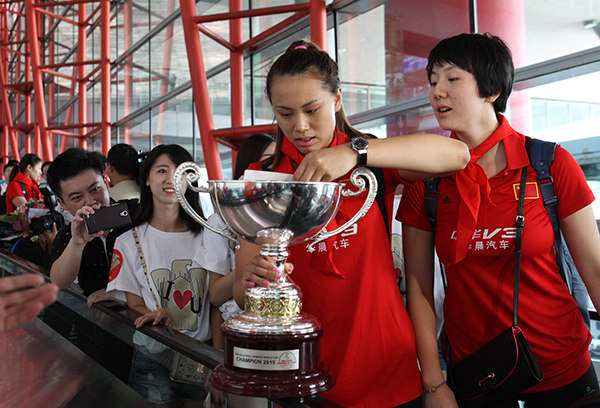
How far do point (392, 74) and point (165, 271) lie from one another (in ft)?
12.3

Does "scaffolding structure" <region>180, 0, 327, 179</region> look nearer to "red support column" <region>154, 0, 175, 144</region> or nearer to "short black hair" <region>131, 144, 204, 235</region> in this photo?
"red support column" <region>154, 0, 175, 144</region>

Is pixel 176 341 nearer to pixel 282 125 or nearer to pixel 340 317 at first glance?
pixel 340 317

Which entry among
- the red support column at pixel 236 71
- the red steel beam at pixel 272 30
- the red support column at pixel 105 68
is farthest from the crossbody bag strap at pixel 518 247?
the red support column at pixel 105 68

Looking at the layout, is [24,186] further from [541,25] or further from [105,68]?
[105,68]

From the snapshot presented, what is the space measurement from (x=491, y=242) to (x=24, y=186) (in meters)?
5.75

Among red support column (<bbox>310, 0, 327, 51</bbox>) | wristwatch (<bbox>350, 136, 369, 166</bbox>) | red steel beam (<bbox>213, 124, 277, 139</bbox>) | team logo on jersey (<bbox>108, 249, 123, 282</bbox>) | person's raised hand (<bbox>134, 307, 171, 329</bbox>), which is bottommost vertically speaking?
person's raised hand (<bbox>134, 307, 171, 329</bbox>)

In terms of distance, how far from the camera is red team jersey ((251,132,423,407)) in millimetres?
1242

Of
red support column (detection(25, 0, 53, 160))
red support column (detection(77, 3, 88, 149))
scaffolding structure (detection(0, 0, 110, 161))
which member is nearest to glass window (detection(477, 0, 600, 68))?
scaffolding structure (detection(0, 0, 110, 161))

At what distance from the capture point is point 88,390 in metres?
1.84

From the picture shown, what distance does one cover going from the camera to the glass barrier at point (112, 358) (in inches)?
53.1

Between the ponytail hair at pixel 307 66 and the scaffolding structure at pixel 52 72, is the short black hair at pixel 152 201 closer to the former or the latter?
the ponytail hair at pixel 307 66

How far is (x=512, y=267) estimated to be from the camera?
133 cm

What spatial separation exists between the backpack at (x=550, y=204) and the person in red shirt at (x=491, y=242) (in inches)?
0.5

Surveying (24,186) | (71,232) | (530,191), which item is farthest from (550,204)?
(24,186)
